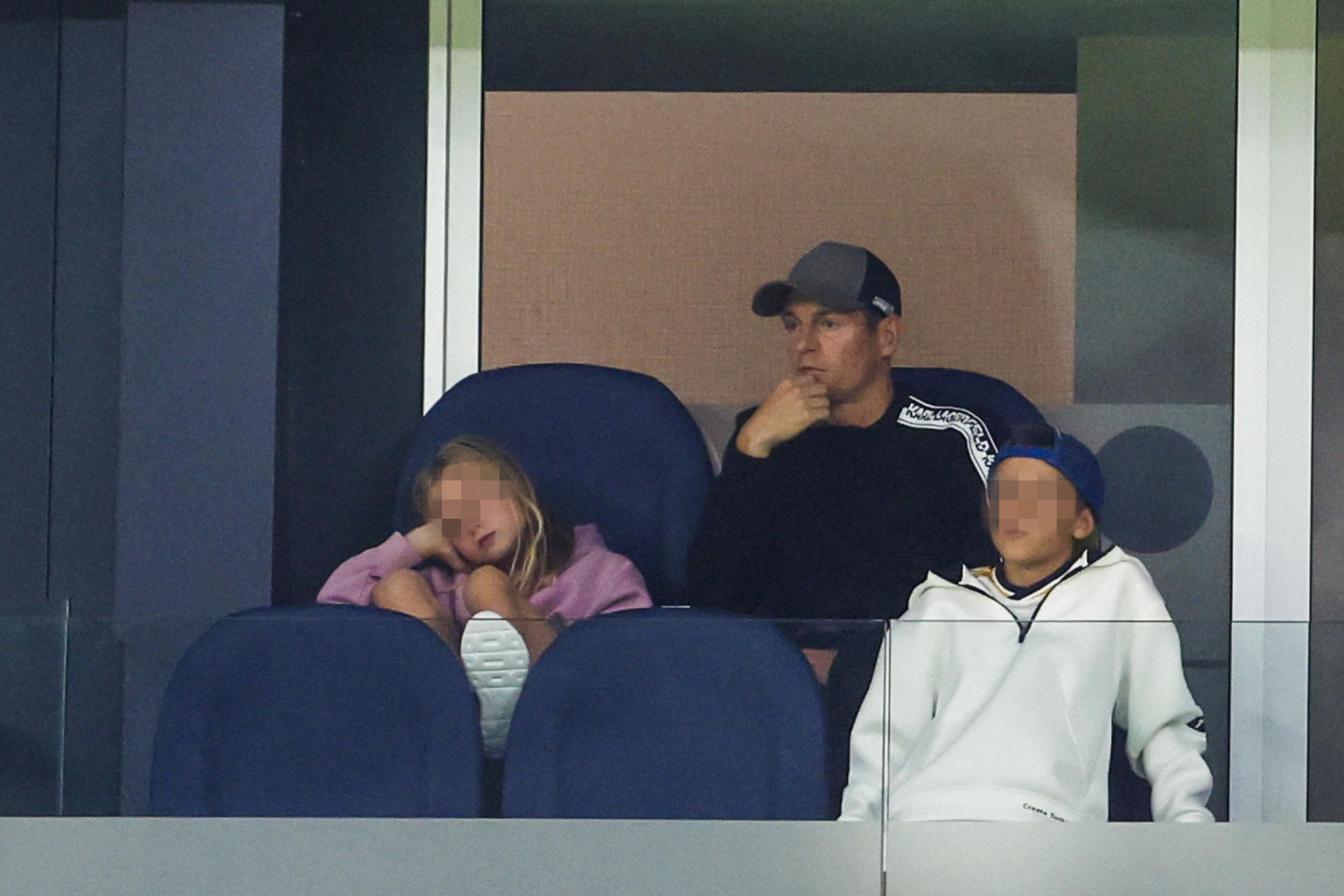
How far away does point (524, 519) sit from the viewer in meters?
2.81

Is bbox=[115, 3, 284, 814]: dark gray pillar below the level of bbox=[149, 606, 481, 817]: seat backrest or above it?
above

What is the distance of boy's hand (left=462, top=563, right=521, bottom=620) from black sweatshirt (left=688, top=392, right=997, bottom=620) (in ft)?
0.97

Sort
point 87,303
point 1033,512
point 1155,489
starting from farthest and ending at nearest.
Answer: point 87,303
point 1155,489
point 1033,512

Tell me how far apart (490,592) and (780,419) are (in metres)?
0.58

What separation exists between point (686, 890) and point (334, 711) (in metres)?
0.38

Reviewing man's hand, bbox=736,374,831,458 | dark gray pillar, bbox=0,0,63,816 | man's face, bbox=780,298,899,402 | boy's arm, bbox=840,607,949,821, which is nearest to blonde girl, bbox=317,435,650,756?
man's hand, bbox=736,374,831,458

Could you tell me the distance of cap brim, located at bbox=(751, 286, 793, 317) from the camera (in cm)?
323

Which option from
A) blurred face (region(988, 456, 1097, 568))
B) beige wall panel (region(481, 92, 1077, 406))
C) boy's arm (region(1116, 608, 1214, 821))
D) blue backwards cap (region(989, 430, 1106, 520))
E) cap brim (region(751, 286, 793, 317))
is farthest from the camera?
beige wall panel (region(481, 92, 1077, 406))

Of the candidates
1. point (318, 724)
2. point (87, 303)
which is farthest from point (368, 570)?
point (87, 303)

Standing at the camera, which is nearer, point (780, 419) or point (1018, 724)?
point (1018, 724)

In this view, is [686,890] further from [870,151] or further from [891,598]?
[870,151]

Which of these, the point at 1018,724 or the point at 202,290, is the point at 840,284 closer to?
the point at 202,290

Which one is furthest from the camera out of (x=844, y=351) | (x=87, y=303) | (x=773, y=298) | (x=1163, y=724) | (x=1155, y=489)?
(x=87, y=303)

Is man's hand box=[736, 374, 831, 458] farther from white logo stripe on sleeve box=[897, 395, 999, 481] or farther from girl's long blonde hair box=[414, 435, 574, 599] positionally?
girl's long blonde hair box=[414, 435, 574, 599]
